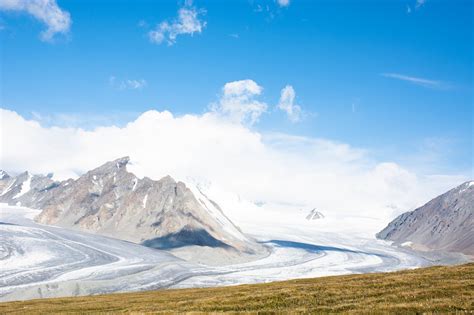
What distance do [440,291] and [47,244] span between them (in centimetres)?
18340

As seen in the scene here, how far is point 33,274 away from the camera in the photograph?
136125mm

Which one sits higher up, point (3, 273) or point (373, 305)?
point (373, 305)

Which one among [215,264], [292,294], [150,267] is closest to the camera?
[292,294]

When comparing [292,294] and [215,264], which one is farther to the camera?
[215,264]

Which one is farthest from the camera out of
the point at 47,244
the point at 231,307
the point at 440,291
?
the point at 47,244

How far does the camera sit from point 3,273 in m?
135

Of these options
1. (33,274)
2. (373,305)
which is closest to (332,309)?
(373,305)

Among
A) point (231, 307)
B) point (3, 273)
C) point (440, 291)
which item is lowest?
point (3, 273)

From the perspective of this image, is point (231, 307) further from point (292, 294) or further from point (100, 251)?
point (100, 251)

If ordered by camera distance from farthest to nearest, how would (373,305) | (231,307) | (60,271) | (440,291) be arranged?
(60,271) → (231,307) → (440,291) → (373,305)

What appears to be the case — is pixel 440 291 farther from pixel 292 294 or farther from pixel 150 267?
pixel 150 267

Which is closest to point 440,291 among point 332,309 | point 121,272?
point 332,309

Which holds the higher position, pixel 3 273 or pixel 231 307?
pixel 231 307

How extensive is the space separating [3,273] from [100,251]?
179 ft
